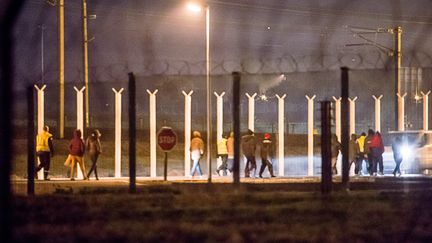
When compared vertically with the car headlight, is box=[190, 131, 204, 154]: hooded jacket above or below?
above

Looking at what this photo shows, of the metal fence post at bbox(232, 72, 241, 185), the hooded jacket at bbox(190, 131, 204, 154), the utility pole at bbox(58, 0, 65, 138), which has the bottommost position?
the hooded jacket at bbox(190, 131, 204, 154)

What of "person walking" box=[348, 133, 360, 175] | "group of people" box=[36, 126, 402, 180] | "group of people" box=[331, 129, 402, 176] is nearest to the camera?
"group of people" box=[36, 126, 402, 180]

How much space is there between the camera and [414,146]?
34188 mm

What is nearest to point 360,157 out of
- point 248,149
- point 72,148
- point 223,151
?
point 223,151

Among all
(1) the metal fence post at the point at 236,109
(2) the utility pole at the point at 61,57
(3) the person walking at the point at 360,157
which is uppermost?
(2) the utility pole at the point at 61,57

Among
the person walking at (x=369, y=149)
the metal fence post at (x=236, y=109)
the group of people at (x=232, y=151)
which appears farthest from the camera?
the person walking at (x=369, y=149)

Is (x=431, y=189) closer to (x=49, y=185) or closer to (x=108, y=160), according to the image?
(x=49, y=185)

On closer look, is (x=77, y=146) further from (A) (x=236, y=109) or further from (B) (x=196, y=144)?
(A) (x=236, y=109)

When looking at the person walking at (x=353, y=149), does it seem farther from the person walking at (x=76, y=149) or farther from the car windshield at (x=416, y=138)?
the person walking at (x=76, y=149)

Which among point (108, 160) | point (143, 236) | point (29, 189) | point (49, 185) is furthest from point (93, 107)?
point (143, 236)

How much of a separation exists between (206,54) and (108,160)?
40.1 ft

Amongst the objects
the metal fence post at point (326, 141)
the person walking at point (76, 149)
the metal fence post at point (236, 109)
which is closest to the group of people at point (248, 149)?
the person walking at point (76, 149)

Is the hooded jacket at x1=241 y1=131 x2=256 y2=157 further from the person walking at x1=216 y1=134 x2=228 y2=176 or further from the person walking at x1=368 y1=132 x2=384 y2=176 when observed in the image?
the person walking at x1=368 y1=132 x2=384 y2=176

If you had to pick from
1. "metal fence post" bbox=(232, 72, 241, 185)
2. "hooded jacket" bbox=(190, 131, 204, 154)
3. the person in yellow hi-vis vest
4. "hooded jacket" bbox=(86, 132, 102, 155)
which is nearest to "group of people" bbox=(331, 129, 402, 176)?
"hooded jacket" bbox=(190, 131, 204, 154)
